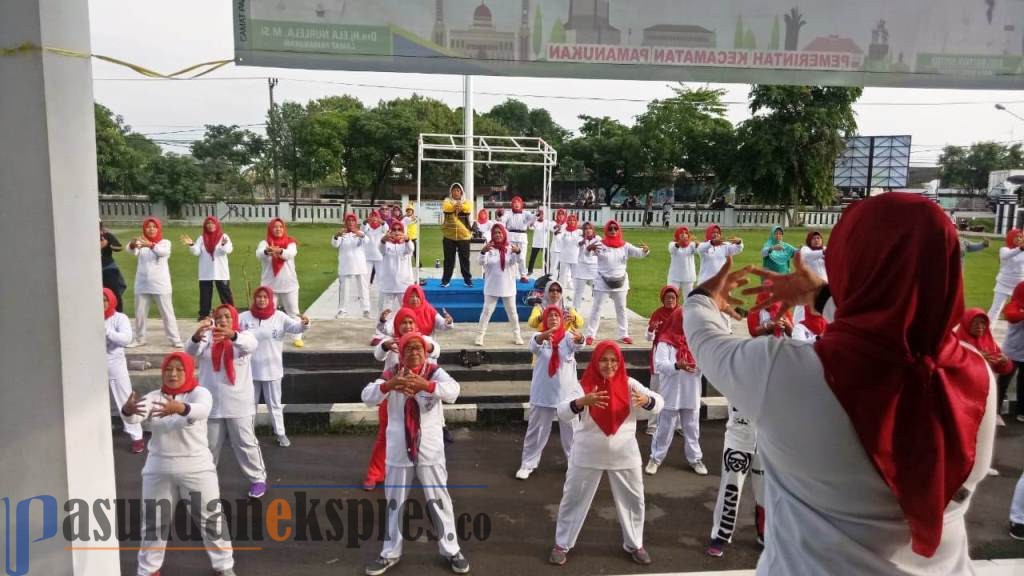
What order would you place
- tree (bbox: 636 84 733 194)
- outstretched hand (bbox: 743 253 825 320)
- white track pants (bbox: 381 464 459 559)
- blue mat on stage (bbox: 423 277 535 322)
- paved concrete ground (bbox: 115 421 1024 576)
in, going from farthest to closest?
tree (bbox: 636 84 733 194)
blue mat on stage (bbox: 423 277 535 322)
paved concrete ground (bbox: 115 421 1024 576)
white track pants (bbox: 381 464 459 559)
outstretched hand (bbox: 743 253 825 320)

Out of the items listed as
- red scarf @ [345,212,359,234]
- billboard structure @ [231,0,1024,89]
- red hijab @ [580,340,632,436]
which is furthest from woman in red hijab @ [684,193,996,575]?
red scarf @ [345,212,359,234]

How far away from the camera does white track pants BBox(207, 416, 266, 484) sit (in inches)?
207

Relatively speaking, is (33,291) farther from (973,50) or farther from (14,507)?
(973,50)

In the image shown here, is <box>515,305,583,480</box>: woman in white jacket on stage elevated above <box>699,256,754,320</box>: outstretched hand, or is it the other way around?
<box>699,256,754,320</box>: outstretched hand

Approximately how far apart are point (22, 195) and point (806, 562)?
218cm

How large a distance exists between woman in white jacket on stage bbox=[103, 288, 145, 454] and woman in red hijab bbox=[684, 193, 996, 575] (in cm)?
601

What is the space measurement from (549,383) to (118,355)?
4.11 metres

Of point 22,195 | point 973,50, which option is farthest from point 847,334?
point 22,195

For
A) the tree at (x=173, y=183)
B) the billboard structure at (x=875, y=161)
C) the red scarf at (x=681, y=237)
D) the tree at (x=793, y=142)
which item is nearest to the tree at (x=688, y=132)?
the tree at (x=793, y=142)

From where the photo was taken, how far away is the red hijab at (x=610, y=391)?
438cm

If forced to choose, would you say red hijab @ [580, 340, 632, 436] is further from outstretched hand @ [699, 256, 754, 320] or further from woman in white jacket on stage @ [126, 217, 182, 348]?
woman in white jacket on stage @ [126, 217, 182, 348]

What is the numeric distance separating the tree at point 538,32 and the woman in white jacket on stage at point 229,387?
3.91 m

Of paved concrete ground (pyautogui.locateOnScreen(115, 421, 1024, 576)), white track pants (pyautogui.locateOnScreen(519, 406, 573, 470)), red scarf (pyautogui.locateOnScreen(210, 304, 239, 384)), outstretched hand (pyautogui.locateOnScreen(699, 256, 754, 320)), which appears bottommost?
paved concrete ground (pyautogui.locateOnScreen(115, 421, 1024, 576))

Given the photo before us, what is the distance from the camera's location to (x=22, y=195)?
1.78 m
